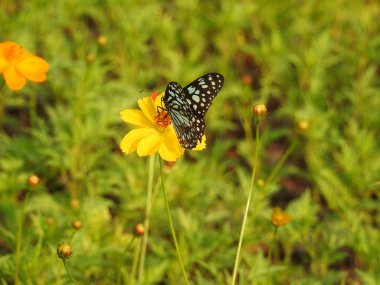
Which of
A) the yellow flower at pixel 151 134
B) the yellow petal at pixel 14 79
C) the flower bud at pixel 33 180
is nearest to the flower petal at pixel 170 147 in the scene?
the yellow flower at pixel 151 134

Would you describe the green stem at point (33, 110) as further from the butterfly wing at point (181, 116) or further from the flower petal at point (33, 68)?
the butterfly wing at point (181, 116)

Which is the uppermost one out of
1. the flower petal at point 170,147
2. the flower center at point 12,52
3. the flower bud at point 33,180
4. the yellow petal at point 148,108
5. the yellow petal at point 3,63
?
the flower center at point 12,52

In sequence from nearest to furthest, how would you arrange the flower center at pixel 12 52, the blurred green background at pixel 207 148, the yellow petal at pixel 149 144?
the yellow petal at pixel 149 144 → the flower center at pixel 12 52 → the blurred green background at pixel 207 148

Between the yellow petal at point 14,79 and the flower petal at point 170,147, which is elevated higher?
the yellow petal at point 14,79

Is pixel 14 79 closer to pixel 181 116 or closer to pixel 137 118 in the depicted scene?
pixel 137 118

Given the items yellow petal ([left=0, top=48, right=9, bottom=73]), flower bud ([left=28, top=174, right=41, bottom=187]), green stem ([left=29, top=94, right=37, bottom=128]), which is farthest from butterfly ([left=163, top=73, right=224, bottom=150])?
green stem ([left=29, top=94, right=37, bottom=128])

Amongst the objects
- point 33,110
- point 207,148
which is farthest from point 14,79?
point 207,148

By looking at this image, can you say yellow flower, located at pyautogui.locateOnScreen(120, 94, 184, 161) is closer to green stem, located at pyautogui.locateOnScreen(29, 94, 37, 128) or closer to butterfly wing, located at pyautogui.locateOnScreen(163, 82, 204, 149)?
butterfly wing, located at pyautogui.locateOnScreen(163, 82, 204, 149)
